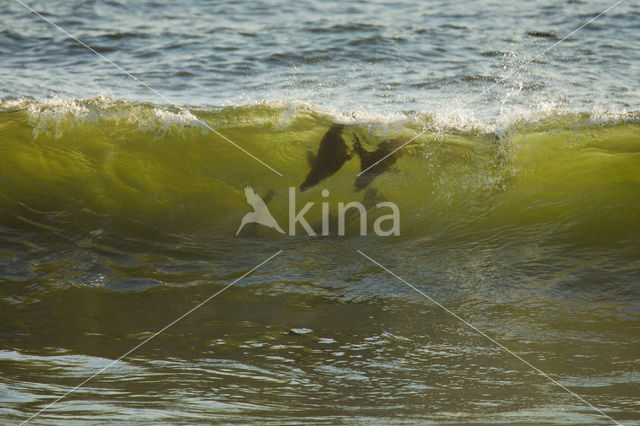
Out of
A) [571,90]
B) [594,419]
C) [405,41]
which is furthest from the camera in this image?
[405,41]

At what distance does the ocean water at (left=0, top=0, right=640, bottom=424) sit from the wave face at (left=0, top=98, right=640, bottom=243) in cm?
2

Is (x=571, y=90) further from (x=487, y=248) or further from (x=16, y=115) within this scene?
(x=16, y=115)

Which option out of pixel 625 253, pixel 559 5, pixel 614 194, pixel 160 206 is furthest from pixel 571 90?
pixel 160 206

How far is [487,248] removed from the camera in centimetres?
427

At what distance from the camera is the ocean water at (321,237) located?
245cm

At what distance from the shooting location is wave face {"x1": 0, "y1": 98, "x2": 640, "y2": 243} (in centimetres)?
466

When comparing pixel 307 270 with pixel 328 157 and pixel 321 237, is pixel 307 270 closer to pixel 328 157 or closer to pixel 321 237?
pixel 321 237

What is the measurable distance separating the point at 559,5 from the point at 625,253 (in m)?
7.19

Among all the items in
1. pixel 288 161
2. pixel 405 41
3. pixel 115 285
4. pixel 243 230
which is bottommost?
pixel 115 285

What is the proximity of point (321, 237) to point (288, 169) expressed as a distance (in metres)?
0.95

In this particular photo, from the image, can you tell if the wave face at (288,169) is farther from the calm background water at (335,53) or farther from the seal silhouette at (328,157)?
the calm background water at (335,53)

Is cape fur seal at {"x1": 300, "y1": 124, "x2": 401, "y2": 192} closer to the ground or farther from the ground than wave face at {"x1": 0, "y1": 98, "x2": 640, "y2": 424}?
farther from the ground

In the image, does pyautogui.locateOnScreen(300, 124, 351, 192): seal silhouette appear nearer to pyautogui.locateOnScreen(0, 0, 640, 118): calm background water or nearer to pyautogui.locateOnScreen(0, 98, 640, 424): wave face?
pyautogui.locateOnScreen(0, 98, 640, 424): wave face

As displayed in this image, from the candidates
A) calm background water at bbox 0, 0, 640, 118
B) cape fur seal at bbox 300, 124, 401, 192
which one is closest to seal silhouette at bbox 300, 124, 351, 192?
cape fur seal at bbox 300, 124, 401, 192
